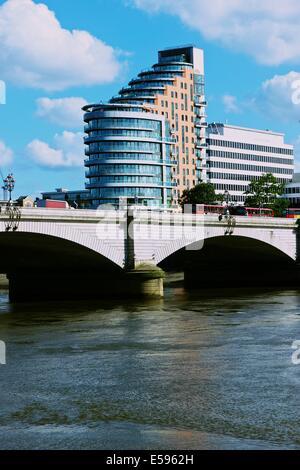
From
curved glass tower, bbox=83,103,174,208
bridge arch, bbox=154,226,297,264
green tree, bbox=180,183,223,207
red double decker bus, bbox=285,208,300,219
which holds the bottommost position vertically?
bridge arch, bbox=154,226,297,264

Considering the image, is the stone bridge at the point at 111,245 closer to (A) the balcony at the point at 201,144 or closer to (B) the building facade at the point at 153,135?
(B) the building facade at the point at 153,135

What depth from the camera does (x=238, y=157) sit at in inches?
6722

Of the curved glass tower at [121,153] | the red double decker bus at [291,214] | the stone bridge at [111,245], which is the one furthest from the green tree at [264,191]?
the stone bridge at [111,245]

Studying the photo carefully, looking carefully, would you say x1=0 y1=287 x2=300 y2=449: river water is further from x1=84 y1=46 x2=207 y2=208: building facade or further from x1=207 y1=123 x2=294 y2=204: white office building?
x1=207 y1=123 x2=294 y2=204: white office building

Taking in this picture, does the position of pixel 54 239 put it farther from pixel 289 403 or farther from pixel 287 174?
pixel 287 174

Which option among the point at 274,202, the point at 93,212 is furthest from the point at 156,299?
the point at 274,202

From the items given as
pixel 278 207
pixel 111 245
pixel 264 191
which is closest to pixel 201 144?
pixel 278 207

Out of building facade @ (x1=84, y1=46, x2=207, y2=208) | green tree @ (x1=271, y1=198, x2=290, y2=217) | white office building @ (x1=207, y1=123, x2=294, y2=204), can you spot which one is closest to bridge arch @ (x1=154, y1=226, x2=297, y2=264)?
green tree @ (x1=271, y1=198, x2=290, y2=217)

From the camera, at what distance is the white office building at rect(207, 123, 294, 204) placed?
167125 millimetres

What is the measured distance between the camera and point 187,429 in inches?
703

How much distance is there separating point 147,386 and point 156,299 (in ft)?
104

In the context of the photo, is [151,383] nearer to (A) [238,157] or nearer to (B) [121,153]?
(B) [121,153]

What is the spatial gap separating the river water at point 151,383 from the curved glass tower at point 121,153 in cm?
10210

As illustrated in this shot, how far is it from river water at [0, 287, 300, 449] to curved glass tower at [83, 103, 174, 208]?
335 feet
